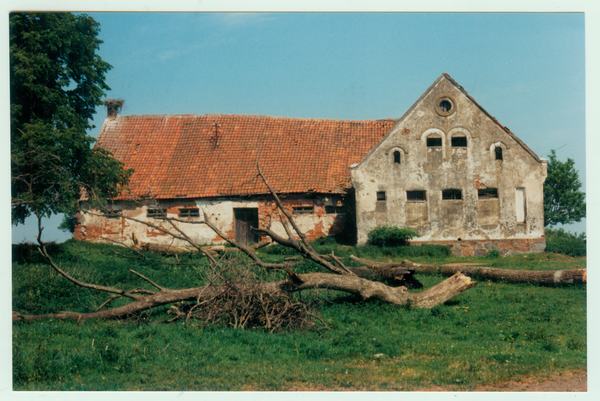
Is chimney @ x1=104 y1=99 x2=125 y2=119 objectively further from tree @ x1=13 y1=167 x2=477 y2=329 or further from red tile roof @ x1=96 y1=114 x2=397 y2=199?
tree @ x1=13 y1=167 x2=477 y2=329

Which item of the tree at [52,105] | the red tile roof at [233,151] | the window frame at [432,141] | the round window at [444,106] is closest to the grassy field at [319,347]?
the tree at [52,105]

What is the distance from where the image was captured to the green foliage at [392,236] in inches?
782

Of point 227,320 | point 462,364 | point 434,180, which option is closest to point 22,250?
point 227,320

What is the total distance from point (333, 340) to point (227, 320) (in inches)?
81.7

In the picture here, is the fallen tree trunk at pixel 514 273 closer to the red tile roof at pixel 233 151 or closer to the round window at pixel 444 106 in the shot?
the round window at pixel 444 106

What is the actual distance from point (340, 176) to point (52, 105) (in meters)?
12.4

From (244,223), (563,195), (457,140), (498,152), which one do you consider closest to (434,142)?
(457,140)

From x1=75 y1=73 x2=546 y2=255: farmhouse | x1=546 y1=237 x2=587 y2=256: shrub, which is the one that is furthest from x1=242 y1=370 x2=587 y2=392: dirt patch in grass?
x1=546 y1=237 x2=587 y2=256: shrub

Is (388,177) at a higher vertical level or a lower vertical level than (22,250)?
higher

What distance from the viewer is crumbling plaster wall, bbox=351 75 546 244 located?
20438 millimetres

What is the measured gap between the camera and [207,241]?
75.0 ft

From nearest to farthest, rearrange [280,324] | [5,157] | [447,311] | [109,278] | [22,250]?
[5,157]
[280,324]
[447,311]
[109,278]
[22,250]

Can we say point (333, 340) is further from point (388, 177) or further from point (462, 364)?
point (388, 177)

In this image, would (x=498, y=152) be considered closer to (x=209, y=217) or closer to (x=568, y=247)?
(x=568, y=247)
